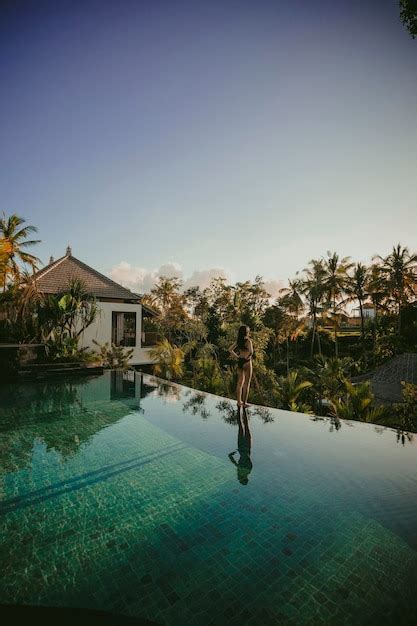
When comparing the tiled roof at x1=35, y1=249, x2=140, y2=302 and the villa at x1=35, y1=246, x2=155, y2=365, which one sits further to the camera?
the tiled roof at x1=35, y1=249, x2=140, y2=302

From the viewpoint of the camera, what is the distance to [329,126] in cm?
956

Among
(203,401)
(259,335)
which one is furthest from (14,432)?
(259,335)

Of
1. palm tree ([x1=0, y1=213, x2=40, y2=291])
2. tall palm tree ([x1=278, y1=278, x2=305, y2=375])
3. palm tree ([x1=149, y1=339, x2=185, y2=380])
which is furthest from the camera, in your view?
tall palm tree ([x1=278, y1=278, x2=305, y2=375])

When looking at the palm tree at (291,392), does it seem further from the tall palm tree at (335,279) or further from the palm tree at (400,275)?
the palm tree at (400,275)

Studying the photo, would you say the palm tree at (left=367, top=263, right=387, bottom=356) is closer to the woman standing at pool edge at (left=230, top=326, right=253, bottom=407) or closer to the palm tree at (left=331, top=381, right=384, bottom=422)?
the palm tree at (left=331, top=381, right=384, bottom=422)

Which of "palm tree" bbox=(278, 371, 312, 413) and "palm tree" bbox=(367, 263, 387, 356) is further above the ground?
"palm tree" bbox=(367, 263, 387, 356)

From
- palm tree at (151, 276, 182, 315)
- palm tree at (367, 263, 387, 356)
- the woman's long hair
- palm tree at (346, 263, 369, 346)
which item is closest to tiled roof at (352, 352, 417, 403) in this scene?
the woman's long hair

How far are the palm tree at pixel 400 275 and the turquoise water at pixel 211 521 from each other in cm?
2905

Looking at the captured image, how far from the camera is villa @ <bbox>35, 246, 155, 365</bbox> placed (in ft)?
53.0

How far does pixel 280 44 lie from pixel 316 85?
5.24 feet

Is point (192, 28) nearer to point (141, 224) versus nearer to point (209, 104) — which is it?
point (209, 104)

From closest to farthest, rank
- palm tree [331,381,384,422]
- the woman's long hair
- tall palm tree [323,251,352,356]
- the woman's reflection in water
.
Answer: the woman's reflection in water → the woman's long hair → palm tree [331,381,384,422] → tall palm tree [323,251,352,356]

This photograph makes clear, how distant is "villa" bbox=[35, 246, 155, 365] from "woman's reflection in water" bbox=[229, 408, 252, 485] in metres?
10.2

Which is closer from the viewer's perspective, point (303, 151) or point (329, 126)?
point (329, 126)
